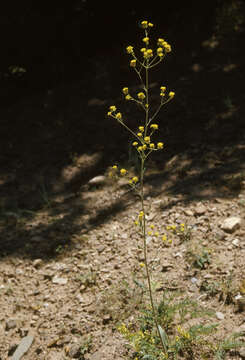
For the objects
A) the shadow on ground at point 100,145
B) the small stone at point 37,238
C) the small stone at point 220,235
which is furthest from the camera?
the shadow on ground at point 100,145

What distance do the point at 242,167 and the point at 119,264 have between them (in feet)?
5.77

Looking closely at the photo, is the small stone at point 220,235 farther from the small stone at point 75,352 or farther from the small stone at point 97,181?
the small stone at point 97,181

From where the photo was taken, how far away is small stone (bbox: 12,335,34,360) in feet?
8.80

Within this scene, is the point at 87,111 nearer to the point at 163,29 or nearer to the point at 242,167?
the point at 163,29

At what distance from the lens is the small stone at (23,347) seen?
2684 millimetres

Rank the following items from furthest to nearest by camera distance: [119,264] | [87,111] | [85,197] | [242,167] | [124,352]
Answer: [87,111] → [85,197] → [242,167] → [119,264] → [124,352]

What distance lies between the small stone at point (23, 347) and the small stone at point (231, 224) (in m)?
1.92

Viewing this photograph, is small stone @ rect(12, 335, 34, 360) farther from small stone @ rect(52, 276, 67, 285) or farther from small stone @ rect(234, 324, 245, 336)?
small stone @ rect(234, 324, 245, 336)

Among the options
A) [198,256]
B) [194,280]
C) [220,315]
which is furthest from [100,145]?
[220,315]

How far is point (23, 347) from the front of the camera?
2.73 metres

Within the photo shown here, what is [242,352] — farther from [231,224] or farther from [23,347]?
[23,347]

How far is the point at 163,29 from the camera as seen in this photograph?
7074 millimetres

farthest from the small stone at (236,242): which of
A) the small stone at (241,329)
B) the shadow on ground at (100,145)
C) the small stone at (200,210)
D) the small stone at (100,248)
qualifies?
the small stone at (100,248)

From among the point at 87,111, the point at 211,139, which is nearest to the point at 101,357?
the point at 211,139
